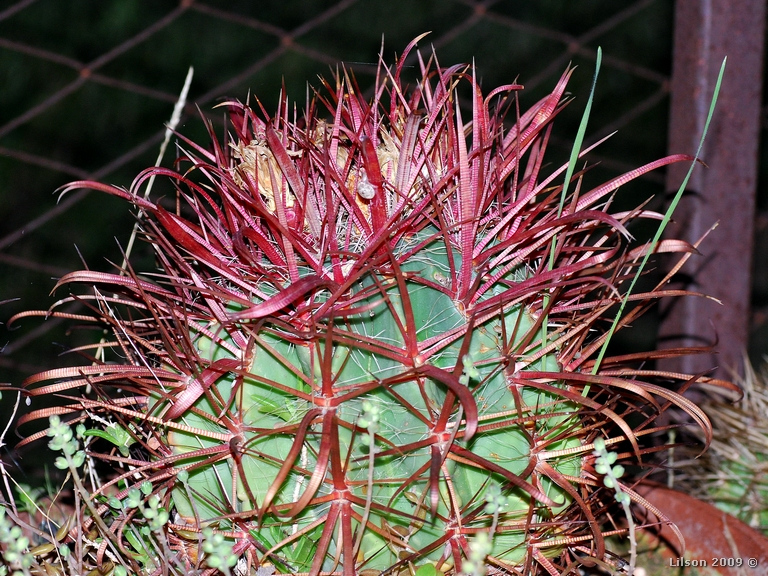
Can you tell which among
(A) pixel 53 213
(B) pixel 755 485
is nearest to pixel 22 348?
(A) pixel 53 213

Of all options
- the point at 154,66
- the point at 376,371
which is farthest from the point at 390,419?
the point at 154,66

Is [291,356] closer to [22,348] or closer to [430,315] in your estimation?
[430,315]

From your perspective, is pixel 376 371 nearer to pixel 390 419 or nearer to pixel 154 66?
pixel 390 419

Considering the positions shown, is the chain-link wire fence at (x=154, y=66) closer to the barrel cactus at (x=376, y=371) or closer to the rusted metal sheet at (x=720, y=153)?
the rusted metal sheet at (x=720, y=153)

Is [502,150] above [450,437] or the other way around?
above

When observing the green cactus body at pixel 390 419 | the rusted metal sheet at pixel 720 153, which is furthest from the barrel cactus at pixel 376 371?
the rusted metal sheet at pixel 720 153

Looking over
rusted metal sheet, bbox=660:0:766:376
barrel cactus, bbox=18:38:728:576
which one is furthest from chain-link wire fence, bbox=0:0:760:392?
barrel cactus, bbox=18:38:728:576
